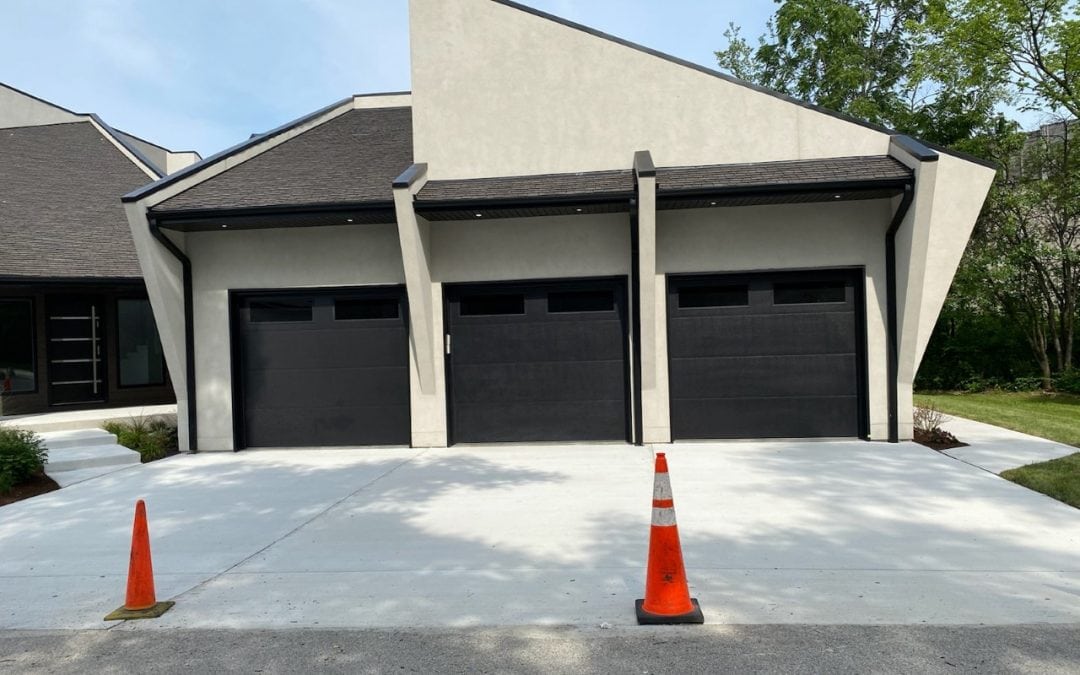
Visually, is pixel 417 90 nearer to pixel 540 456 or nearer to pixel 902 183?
pixel 540 456

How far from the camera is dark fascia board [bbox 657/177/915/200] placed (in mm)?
9039

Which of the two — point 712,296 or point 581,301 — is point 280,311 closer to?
point 581,301

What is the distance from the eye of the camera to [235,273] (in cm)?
1085

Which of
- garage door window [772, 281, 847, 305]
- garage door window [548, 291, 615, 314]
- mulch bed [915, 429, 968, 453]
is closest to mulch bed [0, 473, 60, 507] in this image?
garage door window [548, 291, 615, 314]

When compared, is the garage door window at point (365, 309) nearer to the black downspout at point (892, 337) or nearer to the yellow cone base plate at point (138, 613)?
the yellow cone base plate at point (138, 613)

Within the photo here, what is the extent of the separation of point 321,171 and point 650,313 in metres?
5.79

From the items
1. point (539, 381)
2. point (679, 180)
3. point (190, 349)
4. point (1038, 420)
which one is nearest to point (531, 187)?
point (679, 180)

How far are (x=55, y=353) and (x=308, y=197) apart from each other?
694 cm

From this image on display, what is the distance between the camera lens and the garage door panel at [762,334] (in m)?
10.2

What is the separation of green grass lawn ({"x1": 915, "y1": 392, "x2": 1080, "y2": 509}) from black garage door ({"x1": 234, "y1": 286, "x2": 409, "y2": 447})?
8.25 m

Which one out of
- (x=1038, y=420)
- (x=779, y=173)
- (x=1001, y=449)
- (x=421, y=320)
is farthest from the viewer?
(x=1038, y=420)

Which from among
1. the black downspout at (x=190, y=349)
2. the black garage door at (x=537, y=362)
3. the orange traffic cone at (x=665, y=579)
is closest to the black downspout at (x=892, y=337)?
the black garage door at (x=537, y=362)

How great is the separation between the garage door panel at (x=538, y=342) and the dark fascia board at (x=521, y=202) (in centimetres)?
196

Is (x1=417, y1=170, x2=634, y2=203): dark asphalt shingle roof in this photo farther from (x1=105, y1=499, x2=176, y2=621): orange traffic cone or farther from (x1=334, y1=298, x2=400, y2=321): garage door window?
(x1=105, y1=499, x2=176, y2=621): orange traffic cone
